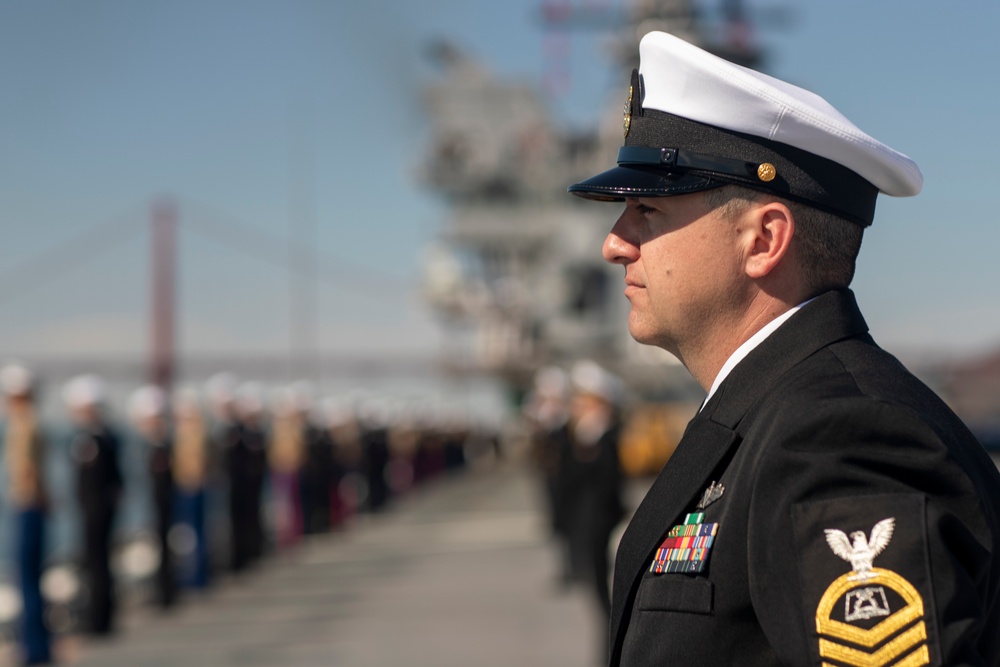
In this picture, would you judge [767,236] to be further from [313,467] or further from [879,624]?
[313,467]

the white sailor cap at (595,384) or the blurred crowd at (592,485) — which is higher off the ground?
the white sailor cap at (595,384)

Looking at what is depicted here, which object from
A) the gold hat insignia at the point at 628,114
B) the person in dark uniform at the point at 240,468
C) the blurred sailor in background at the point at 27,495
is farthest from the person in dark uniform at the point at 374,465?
the gold hat insignia at the point at 628,114

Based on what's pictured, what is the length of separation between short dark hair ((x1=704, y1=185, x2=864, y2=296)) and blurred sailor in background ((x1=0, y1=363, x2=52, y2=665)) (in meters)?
7.19

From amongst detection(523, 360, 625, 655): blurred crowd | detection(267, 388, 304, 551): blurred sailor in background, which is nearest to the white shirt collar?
detection(523, 360, 625, 655): blurred crowd

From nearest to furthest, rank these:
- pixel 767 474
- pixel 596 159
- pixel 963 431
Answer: pixel 767 474, pixel 963 431, pixel 596 159

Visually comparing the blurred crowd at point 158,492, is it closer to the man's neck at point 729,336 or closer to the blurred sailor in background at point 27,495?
→ the blurred sailor in background at point 27,495

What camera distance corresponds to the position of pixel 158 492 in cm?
1103

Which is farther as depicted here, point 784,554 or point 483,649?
point 483,649

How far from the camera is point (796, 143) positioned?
1718 millimetres

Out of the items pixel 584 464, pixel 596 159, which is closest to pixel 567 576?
pixel 584 464

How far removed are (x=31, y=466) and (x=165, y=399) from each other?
4009 millimetres

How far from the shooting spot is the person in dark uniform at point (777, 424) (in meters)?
1.35

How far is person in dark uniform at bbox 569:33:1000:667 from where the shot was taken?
4.42 feet

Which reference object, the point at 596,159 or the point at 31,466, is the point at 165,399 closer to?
the point at 31,466
